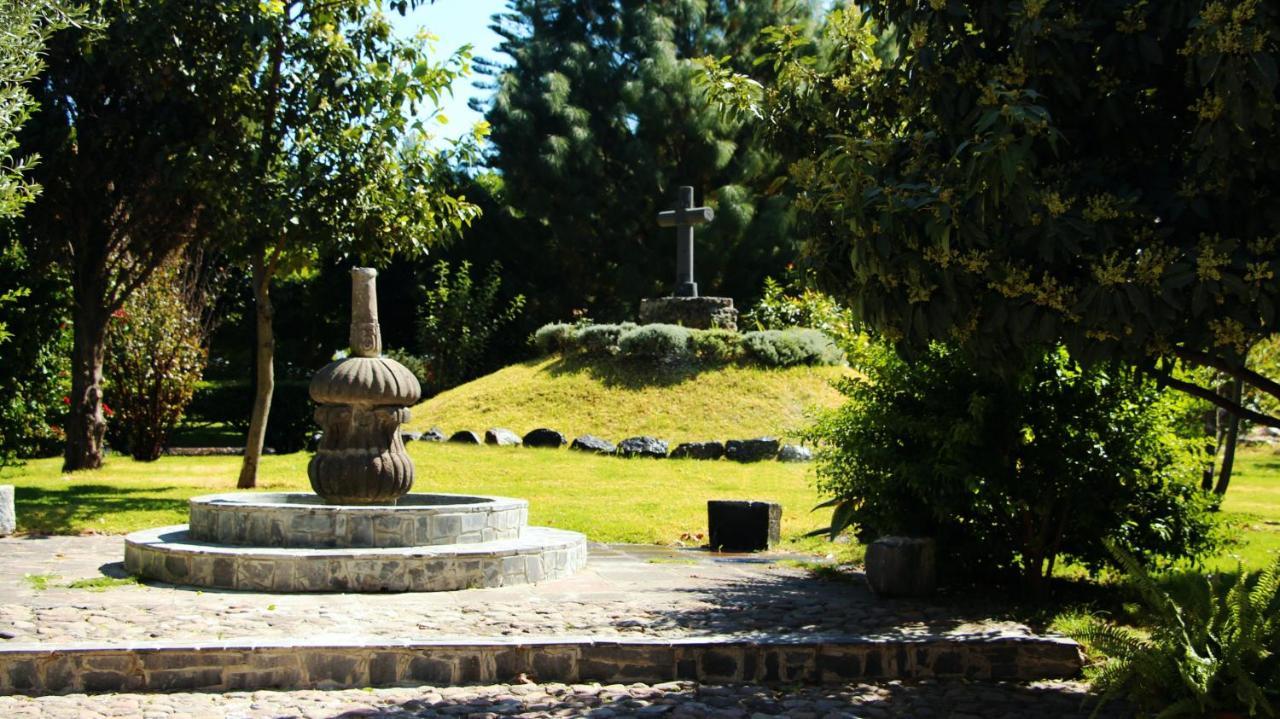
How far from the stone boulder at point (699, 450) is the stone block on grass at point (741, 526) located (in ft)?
20.0

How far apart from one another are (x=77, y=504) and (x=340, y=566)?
6.01 m

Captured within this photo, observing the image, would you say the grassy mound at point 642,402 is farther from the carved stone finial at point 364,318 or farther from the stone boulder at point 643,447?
the carved stone finial at point 364,318

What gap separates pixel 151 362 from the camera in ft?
64.6

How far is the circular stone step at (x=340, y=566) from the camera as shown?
837 centimetres

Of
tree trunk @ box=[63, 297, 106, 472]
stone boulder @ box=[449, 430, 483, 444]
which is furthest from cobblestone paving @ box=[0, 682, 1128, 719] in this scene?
stone boulder @ box=[449, 430, 483, 444]

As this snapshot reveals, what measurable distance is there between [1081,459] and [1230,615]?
2.68m

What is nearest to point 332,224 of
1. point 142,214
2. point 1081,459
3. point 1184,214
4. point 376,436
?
point 142,214

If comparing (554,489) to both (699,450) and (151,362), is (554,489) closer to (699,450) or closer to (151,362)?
(699,450)

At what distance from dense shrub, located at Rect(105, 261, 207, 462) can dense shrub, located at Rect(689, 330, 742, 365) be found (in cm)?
836

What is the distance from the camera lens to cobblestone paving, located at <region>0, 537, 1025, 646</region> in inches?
278

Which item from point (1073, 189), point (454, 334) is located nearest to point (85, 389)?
point (454, 334)

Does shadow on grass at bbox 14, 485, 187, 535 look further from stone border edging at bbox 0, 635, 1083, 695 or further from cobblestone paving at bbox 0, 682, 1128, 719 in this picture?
cobblestone paving at bbox 0, 682, 1128, 719

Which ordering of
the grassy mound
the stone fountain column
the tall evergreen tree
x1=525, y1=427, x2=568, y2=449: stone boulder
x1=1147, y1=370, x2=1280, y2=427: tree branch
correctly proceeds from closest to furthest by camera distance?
x1=1147, y1=370, x2=1280, y2=427: tree branch < the stone fountain column < x1=525, y1=427, x2=568, y2=449: stone boulder < the grassy mound < the tall evergreen tree

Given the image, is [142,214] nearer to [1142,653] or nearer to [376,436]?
[376,436]
